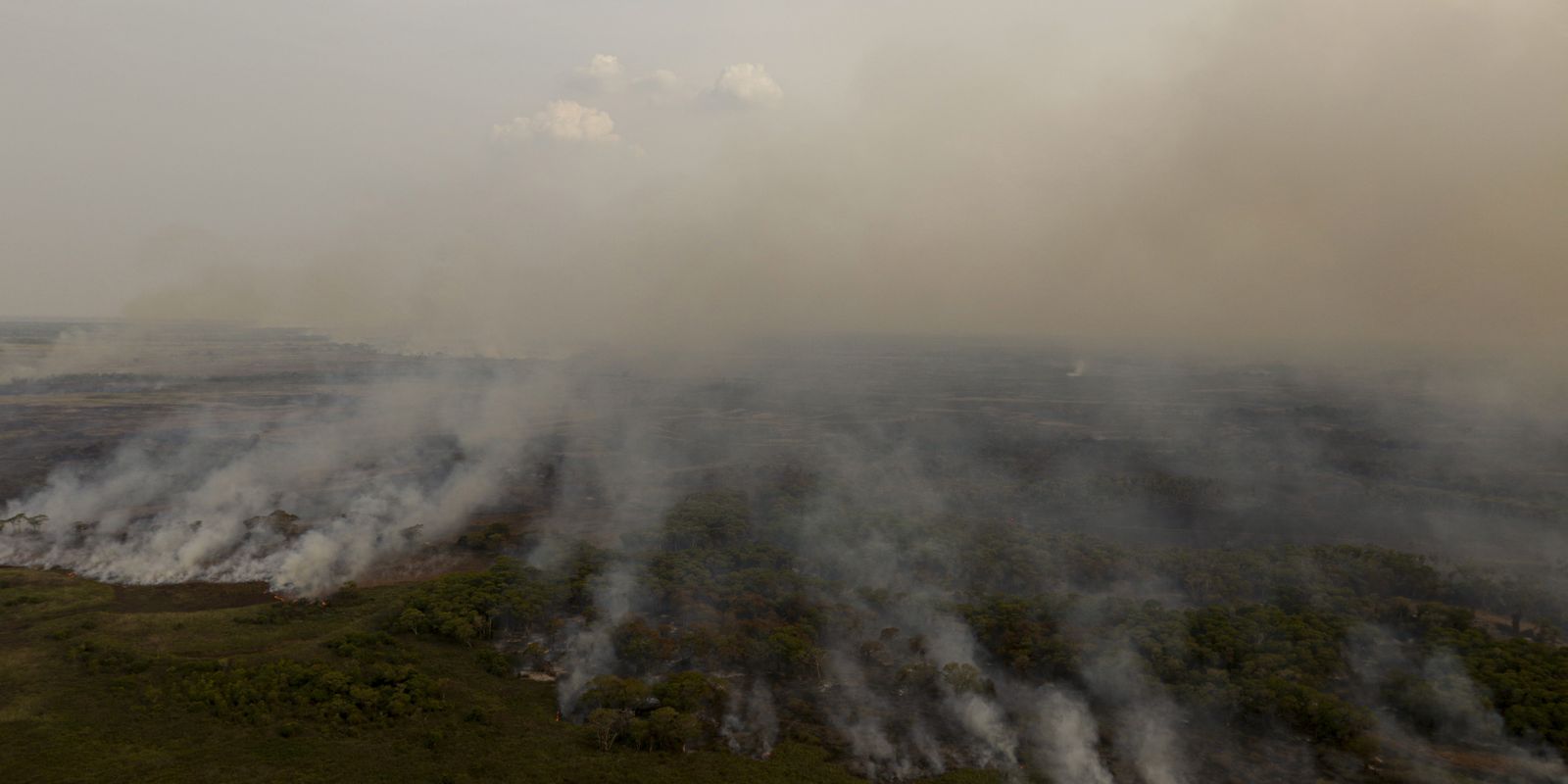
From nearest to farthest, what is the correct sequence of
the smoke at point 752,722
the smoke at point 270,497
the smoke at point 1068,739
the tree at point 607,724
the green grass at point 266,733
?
the green grass at point 266,733 → the smoke at point 1068,739 → the tree at point 607,724 → the smoke at point 752,722 → the smoke at point 270,497

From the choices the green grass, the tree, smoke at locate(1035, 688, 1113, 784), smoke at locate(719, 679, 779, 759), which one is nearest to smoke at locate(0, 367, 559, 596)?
the green grass

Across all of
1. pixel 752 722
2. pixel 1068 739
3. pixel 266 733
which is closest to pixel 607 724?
pixel 752 722

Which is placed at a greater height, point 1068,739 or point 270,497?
point 270,497

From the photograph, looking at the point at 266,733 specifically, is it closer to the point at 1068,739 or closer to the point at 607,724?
the point at 607,724

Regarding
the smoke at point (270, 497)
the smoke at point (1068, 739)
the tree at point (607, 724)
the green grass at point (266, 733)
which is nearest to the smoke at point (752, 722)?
the green grass at point (266, 733)

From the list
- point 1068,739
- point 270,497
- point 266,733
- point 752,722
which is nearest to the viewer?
point 266,733

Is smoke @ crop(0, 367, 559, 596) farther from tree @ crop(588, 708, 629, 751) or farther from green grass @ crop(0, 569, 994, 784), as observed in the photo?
tree @ crop(588, 708, 629, 751)

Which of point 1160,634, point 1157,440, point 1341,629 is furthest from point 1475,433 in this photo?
point 1160,634

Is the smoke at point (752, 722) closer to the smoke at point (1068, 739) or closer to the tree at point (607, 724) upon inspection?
the tree at point (607, 724)
